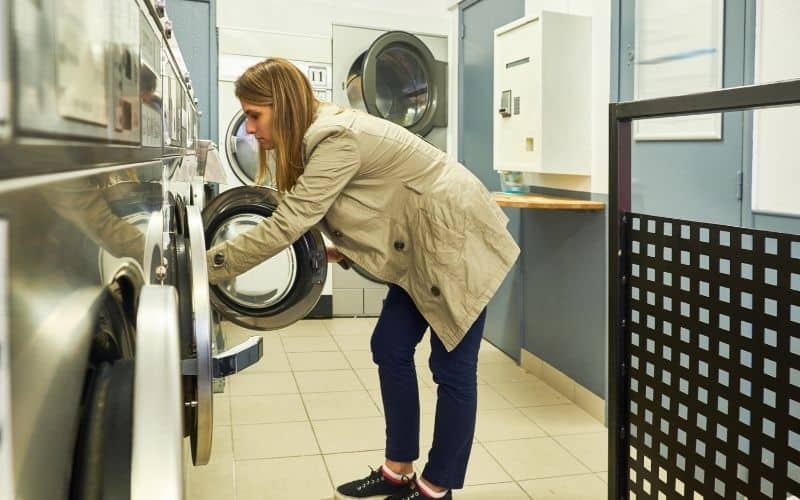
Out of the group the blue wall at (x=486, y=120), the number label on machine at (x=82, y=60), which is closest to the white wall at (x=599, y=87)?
the blue wall at (x=486, y=120)

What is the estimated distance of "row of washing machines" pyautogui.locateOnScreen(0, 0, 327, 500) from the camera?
0.30m

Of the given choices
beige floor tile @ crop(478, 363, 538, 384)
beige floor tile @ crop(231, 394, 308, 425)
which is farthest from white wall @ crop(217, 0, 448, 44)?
beige floor tile @ crop(231, 394, 308, 425)

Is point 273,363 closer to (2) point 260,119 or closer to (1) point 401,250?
(1) point 401,250

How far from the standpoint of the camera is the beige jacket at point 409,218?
6.61 ft

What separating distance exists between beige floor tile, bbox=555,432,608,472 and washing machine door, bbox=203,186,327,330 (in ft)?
3.79

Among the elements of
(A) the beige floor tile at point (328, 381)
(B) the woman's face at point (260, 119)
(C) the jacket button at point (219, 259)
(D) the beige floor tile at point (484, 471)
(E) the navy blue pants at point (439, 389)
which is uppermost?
(B) the woman's face at point (260, 119)

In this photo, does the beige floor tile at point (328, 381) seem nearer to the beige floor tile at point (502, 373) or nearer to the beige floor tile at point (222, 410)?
the beige floor tile at point (222, 410)

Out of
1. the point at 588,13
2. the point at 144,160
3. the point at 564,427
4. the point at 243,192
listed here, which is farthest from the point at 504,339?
the point at 144,160

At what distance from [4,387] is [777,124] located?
7.71 feet

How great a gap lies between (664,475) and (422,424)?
1744 millimetres

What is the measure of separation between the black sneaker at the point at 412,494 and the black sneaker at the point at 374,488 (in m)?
0.01

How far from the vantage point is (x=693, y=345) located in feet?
4.24

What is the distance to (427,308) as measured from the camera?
2.12m

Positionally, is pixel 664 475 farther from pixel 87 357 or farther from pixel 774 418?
pixel 87 357
